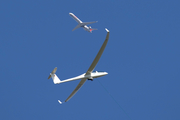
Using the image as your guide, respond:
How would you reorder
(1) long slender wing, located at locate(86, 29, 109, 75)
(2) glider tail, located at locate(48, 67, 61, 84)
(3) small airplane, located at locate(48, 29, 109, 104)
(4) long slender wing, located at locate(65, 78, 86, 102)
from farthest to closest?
(2) glider tail, located at locate(48, 67, 61, 84) < (4) long slender wing, located at locate(65, 78, 86, 102) < (3) small airplane, located at locate(48, 29, 109, 104) < (1) long slender wing, located at locate(86, 29, 109, 75)

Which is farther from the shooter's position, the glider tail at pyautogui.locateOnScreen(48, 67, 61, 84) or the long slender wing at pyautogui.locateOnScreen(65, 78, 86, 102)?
the glider tail at pyautogui.locateOnScreen(48, 67, 61, 84)

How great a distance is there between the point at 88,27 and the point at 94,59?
41923 mm

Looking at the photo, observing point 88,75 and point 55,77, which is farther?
point 55,77

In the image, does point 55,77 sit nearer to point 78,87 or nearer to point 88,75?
point 78,87

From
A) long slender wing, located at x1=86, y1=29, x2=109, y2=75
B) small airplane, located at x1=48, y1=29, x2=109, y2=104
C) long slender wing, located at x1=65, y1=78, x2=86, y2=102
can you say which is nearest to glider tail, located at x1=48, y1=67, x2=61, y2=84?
small airplane, located at x1=48, y1=29, x2=109, y2=104

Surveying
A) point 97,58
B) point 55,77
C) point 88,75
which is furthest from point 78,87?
point 97,58

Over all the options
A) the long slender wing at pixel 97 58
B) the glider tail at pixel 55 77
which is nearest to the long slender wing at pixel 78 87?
the glider tail at pixel 55 77

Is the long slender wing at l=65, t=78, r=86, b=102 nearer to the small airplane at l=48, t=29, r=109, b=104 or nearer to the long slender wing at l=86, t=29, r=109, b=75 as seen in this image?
the small airplane at l=48, t=29, r=109, b=104

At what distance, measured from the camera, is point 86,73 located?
139ft

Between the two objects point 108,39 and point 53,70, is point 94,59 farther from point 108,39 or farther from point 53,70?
point 53,70

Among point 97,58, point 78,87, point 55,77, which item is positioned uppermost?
point 55,77

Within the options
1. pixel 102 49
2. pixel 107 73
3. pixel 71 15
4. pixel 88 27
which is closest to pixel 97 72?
pixel 107 73

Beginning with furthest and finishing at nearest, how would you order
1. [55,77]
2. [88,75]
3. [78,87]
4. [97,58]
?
1. [55,77]
2. [78,87]
3. [88,75]
4. [97,58]

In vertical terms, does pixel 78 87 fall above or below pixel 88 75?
above
